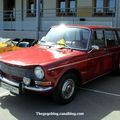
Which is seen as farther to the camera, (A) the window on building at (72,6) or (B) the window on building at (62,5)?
(B) the window on building at (62,5)

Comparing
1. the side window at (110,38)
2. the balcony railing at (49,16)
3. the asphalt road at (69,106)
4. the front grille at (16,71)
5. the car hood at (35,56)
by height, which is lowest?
the asphalt road at (69,106)

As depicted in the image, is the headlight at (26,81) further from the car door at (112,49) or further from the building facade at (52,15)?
the building facade at (52,15)

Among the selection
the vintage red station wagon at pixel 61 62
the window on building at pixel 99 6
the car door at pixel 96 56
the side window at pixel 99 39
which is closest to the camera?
the vintage red station wagon at pixel 61 62

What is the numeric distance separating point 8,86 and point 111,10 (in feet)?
31.8

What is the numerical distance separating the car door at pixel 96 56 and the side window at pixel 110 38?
0.26 meters

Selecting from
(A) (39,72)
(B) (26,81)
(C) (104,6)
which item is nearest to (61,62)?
(A) (39,72)

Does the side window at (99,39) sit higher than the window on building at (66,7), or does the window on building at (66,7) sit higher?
the window on building at (66,7)

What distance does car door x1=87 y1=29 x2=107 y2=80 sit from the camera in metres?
6.41

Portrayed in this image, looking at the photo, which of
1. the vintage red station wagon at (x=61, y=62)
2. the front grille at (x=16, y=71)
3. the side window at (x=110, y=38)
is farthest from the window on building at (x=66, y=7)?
the front grille at (x=16, y=71)

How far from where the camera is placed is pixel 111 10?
1402 centimetres

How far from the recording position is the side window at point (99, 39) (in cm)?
667

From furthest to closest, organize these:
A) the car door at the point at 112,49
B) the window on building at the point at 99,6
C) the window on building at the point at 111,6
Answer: the window on building at the point at 99,6, the window on building at the point at 111,6, the car door at the point at 112,49

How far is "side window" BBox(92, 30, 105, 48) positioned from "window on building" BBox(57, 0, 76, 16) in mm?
8410

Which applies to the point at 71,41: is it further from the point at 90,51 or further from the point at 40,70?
the point at 40,70
